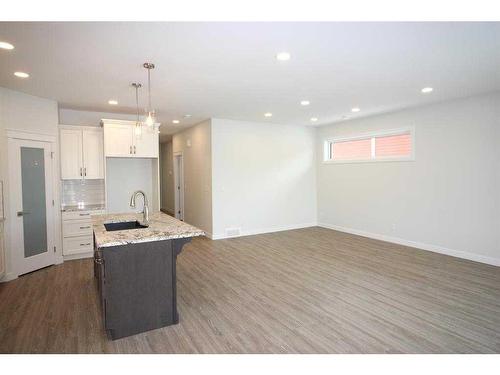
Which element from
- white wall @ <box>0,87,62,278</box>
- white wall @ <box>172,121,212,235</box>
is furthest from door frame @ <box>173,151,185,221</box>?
white wall @ <box>0,87,62,278</box>

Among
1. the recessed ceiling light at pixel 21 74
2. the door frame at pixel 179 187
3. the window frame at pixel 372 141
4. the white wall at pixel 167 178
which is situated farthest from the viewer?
the white wall at pixel 167 178

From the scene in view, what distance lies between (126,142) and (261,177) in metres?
3.05

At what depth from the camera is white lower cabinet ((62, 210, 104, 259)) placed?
198 inches

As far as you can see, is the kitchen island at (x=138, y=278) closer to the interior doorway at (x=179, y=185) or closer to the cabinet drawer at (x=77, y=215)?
the cabinet drawer at (x=77, y=215)

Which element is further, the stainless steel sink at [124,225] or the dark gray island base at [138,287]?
the stainless steel sink at [124,225]

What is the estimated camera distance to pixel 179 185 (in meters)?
8.75

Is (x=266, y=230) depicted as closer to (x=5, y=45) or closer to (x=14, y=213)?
(x=14, y=213)

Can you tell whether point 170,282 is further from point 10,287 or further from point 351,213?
point 351,213

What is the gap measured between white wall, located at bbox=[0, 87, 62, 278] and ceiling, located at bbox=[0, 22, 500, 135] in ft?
0.64

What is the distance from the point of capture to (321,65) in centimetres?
333

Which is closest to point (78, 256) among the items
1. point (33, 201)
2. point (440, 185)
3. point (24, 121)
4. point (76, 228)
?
point (76, 228)

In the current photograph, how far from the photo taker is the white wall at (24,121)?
409 centimetres

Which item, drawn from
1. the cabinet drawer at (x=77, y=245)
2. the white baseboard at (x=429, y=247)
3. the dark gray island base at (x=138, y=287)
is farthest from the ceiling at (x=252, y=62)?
the white baseboard at (x=429, y=247)

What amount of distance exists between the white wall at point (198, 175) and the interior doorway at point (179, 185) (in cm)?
28
